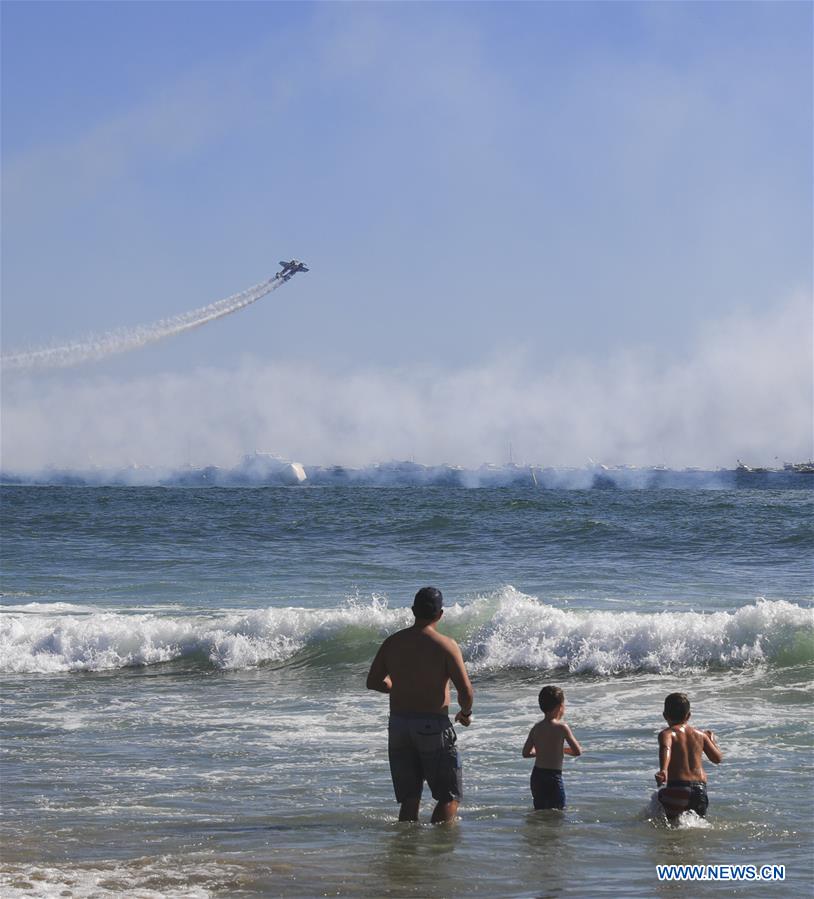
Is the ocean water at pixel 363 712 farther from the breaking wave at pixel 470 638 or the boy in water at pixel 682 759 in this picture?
the boy in water at pixel 682 759

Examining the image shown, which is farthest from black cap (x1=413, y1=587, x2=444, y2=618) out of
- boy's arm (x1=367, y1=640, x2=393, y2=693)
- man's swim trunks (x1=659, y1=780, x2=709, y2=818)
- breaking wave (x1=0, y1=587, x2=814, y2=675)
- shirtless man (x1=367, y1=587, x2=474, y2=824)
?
breaking wave (x1=0, y1=587, x2=814, y2=675)

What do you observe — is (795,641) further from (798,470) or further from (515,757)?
(798,470)

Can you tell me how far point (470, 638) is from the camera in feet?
59.0

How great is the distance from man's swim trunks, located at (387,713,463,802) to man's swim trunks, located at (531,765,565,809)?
2.89 ft

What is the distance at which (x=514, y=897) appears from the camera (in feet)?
21.9

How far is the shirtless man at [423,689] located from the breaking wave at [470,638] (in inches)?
356

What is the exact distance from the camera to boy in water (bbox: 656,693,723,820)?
25.8 ft

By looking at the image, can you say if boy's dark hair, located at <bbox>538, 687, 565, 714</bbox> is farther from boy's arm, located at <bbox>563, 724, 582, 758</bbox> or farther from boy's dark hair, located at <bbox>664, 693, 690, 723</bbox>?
boy's dark hair, located at <bbox>664, 693, 690, 723</bbox>

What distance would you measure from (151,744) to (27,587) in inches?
580

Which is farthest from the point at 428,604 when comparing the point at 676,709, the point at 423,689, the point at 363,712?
the point at 363,712

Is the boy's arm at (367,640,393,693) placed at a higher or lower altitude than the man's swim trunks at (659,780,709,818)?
higher

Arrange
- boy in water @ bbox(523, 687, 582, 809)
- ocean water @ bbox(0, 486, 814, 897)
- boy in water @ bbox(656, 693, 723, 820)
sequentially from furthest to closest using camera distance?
1. boy in water @ bbox(523, 687, 582, 809)
2. boy in water @ bbox(656, 693, 723, 820)
3. ocean water @ bbox(0, 486, 814, 897)

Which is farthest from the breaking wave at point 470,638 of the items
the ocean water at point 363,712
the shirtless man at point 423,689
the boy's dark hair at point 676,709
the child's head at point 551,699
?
the shirtless man at point 423,689

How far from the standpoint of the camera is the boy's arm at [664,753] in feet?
25.2
